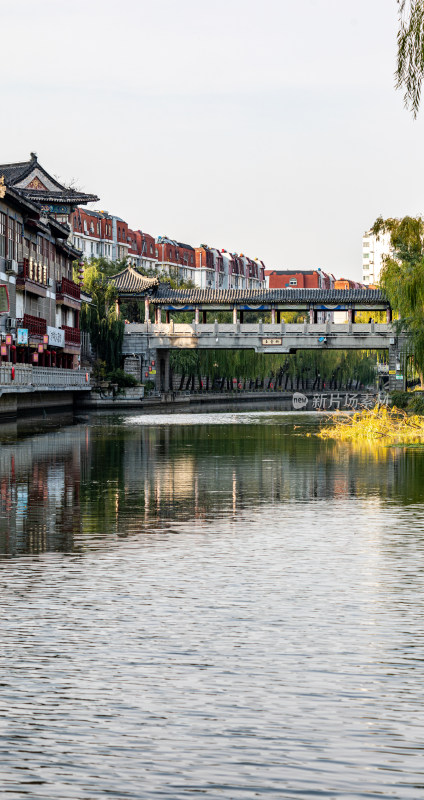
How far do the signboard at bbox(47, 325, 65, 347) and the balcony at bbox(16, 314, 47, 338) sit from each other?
1524mm

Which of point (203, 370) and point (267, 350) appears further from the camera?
point (203, 370)

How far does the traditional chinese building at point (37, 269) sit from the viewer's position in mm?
61906

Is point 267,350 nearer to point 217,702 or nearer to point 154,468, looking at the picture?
point 154,468

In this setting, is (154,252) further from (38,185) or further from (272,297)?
(38,185)

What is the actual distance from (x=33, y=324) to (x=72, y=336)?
53.7ft

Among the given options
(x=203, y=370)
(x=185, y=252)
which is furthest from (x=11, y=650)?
(x=185, y=252)

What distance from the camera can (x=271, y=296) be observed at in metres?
93.1

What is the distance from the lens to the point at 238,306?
9431cm

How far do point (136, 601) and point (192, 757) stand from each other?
173 inches

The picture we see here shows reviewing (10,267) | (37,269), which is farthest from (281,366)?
(10,267)

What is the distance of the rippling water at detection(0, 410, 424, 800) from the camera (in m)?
6.58

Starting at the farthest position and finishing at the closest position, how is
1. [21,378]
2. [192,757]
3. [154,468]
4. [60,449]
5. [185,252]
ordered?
[185,252] < [21,378] < [60,449] < [154,468] < [192,757]

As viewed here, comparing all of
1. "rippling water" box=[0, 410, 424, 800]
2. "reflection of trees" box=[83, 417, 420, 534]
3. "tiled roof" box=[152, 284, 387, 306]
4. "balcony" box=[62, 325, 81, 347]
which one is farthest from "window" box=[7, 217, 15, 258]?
"rippling water" box=[0, 410, 424, 800]

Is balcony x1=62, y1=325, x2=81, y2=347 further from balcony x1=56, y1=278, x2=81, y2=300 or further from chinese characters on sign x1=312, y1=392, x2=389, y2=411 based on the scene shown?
chinese characters on sign x1=312, y1=392, x2=389, y2=411
